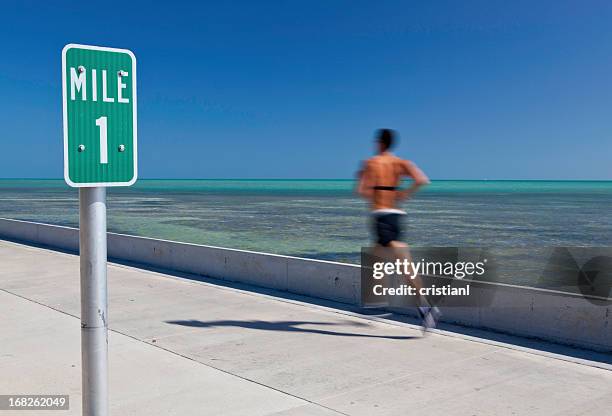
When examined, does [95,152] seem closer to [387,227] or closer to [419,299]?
[387,227]

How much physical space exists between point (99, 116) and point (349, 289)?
18.5ft

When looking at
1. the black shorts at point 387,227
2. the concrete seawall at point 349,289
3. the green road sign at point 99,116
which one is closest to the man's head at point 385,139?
the black shorts at point 387,227

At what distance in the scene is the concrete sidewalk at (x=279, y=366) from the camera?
14.1 ft

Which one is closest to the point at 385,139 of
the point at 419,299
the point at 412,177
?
the point at 412,177

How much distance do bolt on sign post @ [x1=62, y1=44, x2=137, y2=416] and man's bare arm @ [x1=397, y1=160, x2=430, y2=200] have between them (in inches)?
153

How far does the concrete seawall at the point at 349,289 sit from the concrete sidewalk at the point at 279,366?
24.3 inches

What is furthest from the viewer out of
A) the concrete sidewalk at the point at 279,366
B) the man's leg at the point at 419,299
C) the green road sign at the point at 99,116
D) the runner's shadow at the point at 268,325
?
the runner's shadow at the point at 268,325

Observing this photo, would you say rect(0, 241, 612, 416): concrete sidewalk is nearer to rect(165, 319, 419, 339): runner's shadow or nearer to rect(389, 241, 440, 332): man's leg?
rect(165, 319, 419, 339): runner's shadow

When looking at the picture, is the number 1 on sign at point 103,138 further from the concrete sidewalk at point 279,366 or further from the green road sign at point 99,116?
the concrete sidewalk at point 279,366

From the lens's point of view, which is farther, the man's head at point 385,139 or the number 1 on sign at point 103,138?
the man's head at point 385,139

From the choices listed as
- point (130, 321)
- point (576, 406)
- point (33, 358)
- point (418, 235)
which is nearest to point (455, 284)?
point (576, 406)

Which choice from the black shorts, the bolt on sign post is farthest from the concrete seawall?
the bolt on sign post

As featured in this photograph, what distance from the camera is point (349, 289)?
25.3 feet

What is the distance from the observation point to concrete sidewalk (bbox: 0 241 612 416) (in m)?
4.30
